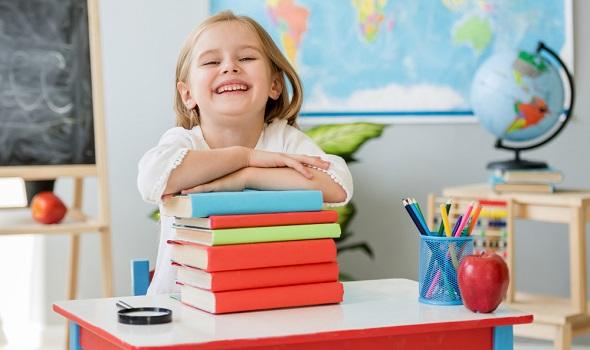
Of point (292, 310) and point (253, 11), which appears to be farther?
point (253, 11)

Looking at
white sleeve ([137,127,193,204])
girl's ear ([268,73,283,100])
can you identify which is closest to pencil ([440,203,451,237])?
white sleeve ([137,127,193,204])

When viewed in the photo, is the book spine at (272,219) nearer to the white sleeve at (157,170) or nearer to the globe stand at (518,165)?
the white sleeve at (157,170)

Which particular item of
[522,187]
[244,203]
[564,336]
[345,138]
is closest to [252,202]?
[244,203]

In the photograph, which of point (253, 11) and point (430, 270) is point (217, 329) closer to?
point (430, 270)

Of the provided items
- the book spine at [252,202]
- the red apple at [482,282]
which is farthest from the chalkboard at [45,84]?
the red apple at [482,282]

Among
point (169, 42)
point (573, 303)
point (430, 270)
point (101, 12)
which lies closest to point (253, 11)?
point (169, 42)

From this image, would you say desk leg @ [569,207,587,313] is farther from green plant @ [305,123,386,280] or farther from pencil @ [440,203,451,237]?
pencil @ [440,203,451,237]

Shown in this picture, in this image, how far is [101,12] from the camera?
409 centimetres

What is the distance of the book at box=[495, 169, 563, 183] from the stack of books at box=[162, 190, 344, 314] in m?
1.86

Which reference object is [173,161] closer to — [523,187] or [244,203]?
[244,203]

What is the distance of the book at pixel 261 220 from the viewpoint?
140cm

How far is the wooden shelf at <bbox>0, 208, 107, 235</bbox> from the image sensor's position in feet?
10.5

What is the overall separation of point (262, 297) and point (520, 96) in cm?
207

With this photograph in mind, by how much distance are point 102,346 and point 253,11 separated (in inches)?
111
